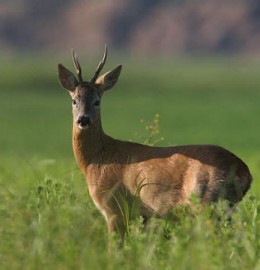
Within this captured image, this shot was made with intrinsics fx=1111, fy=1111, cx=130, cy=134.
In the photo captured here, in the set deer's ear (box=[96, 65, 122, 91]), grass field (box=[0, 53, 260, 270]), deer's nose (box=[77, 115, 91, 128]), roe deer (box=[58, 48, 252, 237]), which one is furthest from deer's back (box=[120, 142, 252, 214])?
deer's ear (box=[96, 65, 122, 91])

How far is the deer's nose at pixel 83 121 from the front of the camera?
1012 centimetres

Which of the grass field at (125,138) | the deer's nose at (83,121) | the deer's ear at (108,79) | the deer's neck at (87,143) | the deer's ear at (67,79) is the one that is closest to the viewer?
the grass field at (125,138)

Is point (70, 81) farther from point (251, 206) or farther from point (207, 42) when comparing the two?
point (207, 42)

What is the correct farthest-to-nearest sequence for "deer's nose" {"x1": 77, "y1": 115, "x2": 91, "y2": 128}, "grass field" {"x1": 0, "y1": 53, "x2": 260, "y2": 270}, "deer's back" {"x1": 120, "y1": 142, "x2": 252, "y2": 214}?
1. "deer's nose" {"x1": 77, "y1": 115, "x2": 91, "y2": 128}
2. "deer's back" {"x1": 120, "y1": 142, "x2": 252, "y2": 214}
3. "grass field" {"x1": 0, "y1": 53, "x2": 260, "y2": 270}

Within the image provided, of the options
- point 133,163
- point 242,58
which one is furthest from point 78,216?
point 242,58

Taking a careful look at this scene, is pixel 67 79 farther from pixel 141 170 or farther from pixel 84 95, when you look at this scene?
pixel 141 170

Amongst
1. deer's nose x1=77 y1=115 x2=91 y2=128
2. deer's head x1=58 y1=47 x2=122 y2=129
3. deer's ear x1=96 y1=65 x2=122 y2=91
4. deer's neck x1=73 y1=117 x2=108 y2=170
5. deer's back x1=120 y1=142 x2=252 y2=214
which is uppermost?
deer's ear x1=96 y1=65 x2=122 y2=91

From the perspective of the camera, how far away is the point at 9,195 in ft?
27.7

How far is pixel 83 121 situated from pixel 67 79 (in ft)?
2.19

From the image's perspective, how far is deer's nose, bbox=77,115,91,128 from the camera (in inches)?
398

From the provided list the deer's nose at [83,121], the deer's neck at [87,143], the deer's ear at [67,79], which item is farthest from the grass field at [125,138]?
the deer's ear at [67,79]

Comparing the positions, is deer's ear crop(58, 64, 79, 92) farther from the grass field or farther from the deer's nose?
the grass field

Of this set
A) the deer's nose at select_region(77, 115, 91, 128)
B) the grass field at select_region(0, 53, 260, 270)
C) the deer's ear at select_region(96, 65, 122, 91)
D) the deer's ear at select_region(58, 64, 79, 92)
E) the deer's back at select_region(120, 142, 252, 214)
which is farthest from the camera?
the deer's ear at select_region(96, 65, 122, 91)

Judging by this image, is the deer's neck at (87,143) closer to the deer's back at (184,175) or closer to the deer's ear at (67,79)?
the deer's ear at (67,79)
